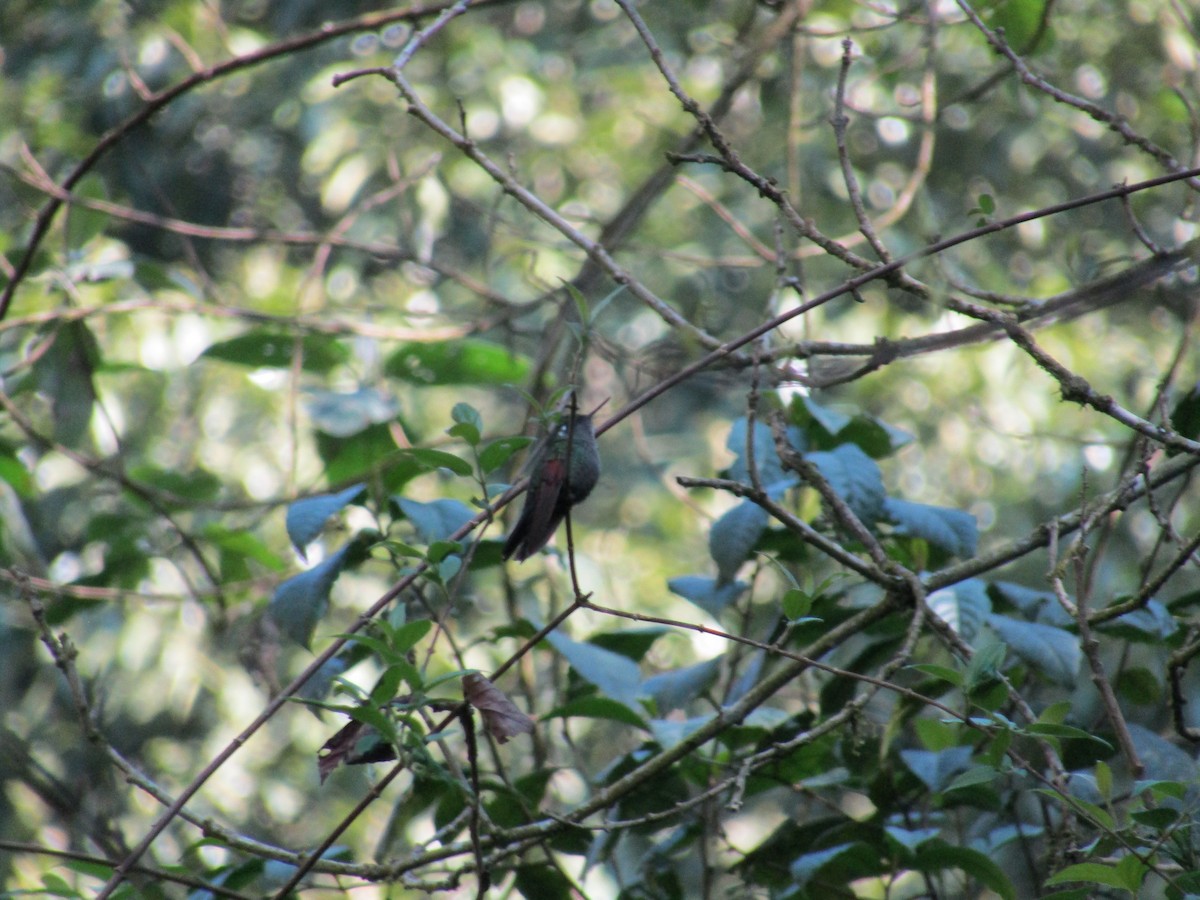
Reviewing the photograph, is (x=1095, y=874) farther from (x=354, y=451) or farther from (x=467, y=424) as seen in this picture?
(x=354, y=451)

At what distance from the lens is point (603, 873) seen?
2.62 m

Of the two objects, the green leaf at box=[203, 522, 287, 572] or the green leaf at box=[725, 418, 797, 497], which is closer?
the green leaf at box=[725, 418, 797, 497]

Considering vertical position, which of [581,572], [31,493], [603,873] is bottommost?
[603,873]

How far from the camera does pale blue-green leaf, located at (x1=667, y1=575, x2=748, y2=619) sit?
61.5 inches

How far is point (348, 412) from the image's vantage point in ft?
6.66

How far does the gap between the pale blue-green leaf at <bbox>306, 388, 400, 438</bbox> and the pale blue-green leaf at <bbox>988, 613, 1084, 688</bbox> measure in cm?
114

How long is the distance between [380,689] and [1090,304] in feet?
2.81

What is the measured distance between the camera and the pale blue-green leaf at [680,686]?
159cm

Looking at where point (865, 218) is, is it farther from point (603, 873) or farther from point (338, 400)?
point (603, 873)

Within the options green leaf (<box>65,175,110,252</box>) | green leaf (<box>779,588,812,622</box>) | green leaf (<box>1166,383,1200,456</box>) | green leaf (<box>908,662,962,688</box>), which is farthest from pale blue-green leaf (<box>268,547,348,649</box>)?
green leaf (<box>65,175,110,252</box>)

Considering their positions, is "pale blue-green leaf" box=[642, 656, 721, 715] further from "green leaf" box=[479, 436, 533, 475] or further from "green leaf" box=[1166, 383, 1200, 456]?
"green leaf" box=[1166, 383, 1200, 456]

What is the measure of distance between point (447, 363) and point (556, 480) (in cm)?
104

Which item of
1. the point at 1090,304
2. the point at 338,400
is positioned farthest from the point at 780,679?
the point at 338,400

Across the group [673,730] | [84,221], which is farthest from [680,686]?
[84,221]
